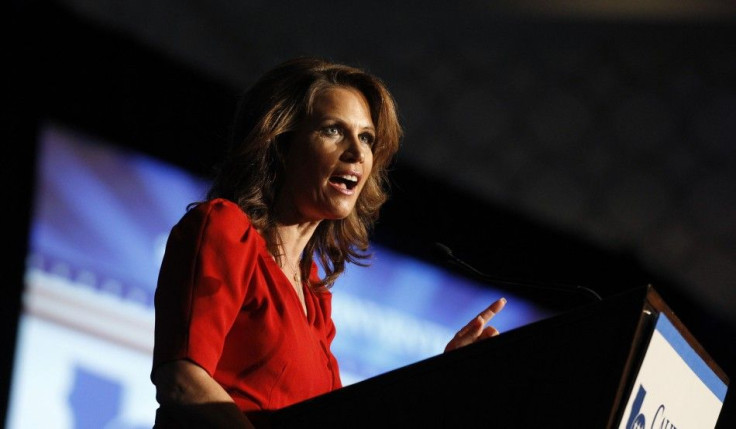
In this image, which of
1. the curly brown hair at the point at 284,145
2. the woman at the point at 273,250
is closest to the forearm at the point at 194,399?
the woman at the point at 273,250

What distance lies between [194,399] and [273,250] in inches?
12.2

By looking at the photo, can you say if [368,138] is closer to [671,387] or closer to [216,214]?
[216,214]

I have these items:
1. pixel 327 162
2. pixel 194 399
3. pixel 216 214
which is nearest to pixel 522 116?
pixel 327 162

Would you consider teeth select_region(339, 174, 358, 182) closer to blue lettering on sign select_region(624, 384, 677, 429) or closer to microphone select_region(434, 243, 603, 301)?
microphone select_region(434, 243, 603, 301)

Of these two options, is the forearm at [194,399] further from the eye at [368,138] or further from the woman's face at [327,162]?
the eye at [368,138]

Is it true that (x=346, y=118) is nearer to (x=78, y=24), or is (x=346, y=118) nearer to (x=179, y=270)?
(x=179, y=270)

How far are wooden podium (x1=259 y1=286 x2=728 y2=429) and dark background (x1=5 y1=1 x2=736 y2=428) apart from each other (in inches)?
59.7

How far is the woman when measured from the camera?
117 centimetres

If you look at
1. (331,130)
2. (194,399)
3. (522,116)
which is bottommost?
(194,399)

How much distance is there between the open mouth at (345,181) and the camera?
1.47m

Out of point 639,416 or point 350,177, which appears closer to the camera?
point 639,416

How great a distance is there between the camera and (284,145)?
1511 mm

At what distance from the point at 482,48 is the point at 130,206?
1393 mm

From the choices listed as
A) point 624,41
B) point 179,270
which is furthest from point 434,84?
point 179,270
